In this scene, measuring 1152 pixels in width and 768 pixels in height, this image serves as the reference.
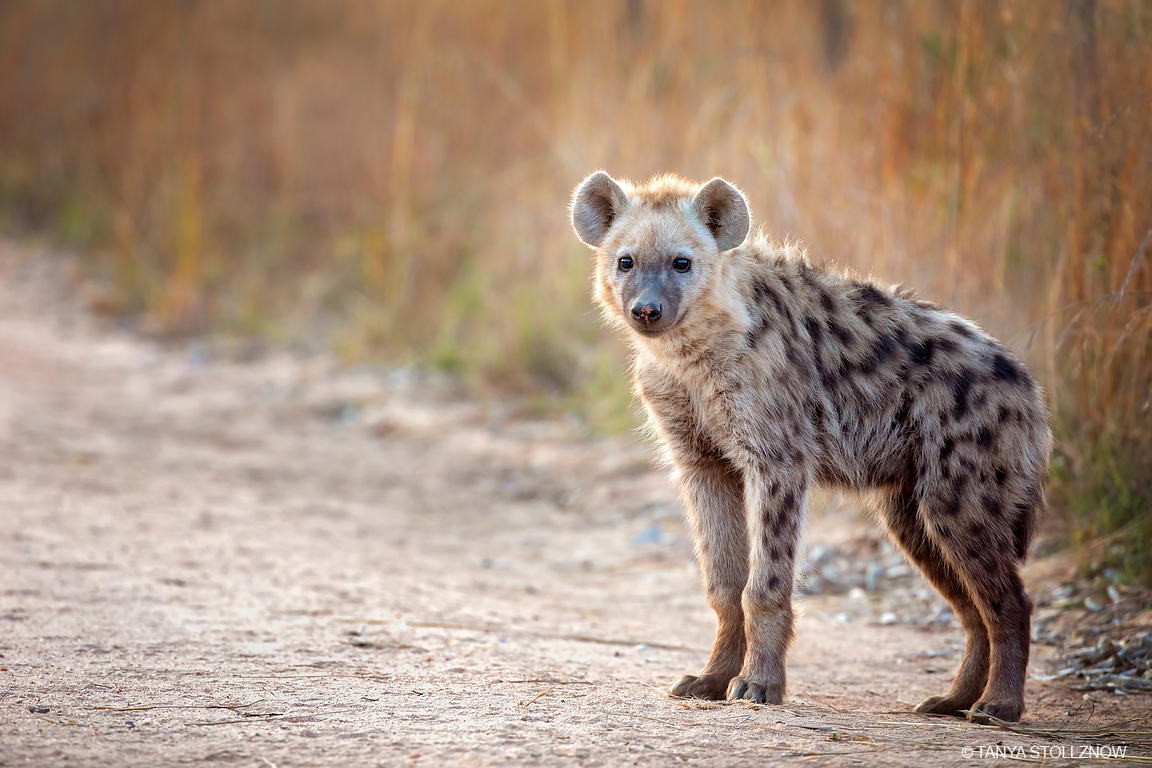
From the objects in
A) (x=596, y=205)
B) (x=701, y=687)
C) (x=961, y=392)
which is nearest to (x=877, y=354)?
(x=961, y=392)

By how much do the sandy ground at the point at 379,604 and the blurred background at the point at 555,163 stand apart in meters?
0.60

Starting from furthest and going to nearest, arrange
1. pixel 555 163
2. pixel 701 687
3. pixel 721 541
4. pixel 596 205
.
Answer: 1. pixel 555 163
2. pixel 596 205
3. pixel 721 541
4. pixel 701 687

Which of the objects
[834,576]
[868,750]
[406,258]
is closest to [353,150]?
[406,258]

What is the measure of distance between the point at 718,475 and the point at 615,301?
0.57 m

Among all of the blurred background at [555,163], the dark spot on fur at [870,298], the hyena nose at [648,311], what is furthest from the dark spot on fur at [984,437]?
the hyena nose at [648,311]

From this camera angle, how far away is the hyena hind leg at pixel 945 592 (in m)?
3.17

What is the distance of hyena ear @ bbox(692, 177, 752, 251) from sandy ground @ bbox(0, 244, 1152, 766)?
4.00 feet

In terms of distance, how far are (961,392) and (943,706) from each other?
82cm

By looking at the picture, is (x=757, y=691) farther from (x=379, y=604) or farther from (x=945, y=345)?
(x=379, y=604)

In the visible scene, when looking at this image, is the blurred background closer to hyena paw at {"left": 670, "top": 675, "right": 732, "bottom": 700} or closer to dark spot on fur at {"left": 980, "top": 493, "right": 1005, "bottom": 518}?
dark spot on fur at {"left": 980, "top": 493, "right": 1005, "bottom": 518}

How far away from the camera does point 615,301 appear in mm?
3406

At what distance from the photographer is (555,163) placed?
7.31 meters

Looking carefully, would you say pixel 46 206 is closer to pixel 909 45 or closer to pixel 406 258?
pixel 406 258

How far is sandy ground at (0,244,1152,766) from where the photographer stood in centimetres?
248
